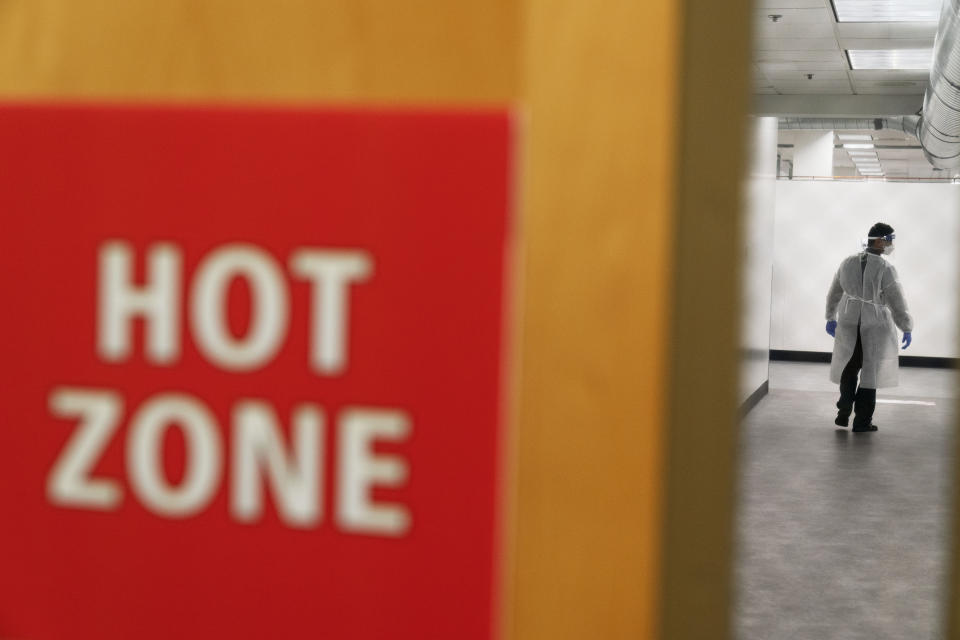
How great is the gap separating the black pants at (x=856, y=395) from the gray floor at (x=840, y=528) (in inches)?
6.3

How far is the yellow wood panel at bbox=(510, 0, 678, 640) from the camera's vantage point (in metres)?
0.83

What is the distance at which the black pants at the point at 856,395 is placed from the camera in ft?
24.1

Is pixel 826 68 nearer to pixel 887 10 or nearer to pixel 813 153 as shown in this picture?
pixel 887 10

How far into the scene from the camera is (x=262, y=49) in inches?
37.7

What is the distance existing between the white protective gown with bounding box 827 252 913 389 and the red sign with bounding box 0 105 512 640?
665 cm

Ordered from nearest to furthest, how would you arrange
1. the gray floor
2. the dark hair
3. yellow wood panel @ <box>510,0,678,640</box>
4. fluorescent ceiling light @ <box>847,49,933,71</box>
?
yellow wood panel @ <box>510,0,678,640</box>, the gray floor, the dark hair, fluorescent ceiling light @ <box>847,49,933,71</box>

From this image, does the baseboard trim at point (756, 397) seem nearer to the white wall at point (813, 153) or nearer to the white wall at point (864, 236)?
the white wall at point (864, 236)

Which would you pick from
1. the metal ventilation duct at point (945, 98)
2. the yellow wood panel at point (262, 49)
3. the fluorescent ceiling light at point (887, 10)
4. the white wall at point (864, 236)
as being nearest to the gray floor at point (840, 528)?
the yellow wood panel at point (262, 49)

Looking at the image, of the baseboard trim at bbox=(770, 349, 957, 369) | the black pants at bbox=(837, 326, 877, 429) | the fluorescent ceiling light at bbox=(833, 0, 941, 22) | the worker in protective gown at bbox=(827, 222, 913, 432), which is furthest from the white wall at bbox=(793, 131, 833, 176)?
the worker in protective gown at bbox=(827, 222, 913, 432)

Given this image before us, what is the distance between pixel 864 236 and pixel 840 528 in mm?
8764

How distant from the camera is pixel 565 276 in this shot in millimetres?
854

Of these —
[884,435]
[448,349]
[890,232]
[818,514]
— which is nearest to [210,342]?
[448,349]

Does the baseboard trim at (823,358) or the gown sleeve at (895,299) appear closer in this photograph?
the gown sleeve at (895,299)

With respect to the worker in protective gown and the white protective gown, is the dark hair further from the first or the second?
the white protective gown
